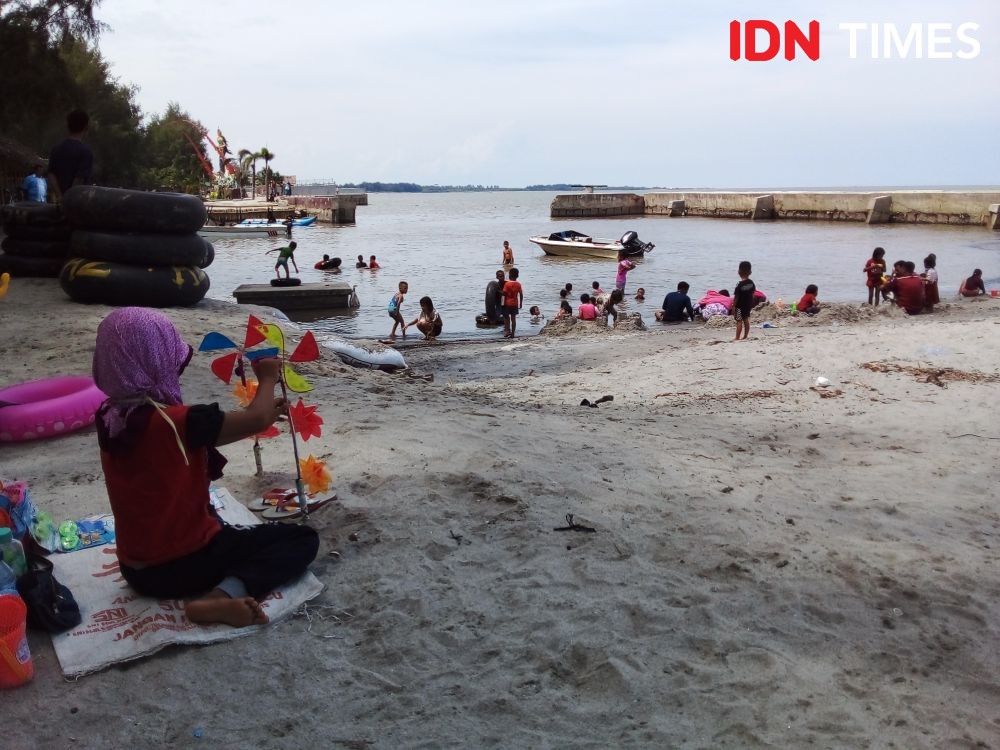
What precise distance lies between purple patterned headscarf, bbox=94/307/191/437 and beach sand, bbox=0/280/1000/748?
992 mm

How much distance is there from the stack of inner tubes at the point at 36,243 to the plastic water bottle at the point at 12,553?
9.79 metres

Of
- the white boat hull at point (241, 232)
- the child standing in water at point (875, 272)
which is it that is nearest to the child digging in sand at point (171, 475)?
the child standing in water at point (875, 272)

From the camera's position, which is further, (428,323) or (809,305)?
(428,323)

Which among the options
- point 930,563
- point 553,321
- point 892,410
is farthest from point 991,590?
point 553,321

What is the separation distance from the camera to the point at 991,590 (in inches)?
155

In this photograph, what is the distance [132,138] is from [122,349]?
5182 cm

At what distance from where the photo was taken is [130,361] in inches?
125

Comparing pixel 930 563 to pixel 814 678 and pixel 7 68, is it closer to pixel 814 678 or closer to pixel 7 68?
pixel 814 678

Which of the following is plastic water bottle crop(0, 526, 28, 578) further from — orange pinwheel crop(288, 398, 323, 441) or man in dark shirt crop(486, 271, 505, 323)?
man in dark shirt crop(486, 271, 505, 323)

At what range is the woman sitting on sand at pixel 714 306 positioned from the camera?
57.7 feet

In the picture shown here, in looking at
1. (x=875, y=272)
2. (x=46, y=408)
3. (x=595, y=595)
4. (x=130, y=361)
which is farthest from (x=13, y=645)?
(x=875, y=272)

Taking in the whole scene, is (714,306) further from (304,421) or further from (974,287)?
(304,421)

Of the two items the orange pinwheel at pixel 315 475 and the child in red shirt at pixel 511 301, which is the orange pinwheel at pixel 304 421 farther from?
the child in red shirt at pixel 511 301

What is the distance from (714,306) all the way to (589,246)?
16542mm
